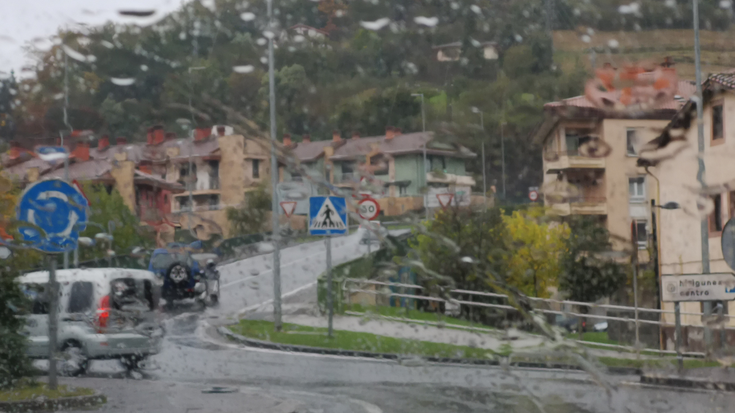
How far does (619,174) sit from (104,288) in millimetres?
8575

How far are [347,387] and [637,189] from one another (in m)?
6.07

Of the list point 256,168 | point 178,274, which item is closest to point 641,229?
point 256,168

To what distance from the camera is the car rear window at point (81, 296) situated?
12203 millimetres

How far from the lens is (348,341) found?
55.8 ft

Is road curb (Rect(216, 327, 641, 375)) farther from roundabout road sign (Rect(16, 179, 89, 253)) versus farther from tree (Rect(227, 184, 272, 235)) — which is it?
roundabout road sign (Rect(16, 179, 89, 253))

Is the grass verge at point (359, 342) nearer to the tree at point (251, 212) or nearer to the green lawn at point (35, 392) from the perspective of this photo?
the tree at point (251, 212)

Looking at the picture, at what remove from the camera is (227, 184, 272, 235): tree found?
9.03 meters

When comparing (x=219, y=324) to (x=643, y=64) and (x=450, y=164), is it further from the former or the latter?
(x=643, y=64)

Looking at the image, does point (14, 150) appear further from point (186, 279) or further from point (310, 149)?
point (186, 279)

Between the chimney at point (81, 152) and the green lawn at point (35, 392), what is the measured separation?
223 centimetres

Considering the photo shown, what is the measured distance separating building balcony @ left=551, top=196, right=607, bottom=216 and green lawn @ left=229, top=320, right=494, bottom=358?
7201 mm

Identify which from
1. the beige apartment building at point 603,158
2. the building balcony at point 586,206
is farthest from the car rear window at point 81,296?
the building balcony at point 586,206

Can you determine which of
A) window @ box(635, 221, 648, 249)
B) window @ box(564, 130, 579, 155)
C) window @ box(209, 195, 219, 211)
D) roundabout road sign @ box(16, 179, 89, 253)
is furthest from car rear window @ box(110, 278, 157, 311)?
window @ box(564, 130, 579, 155)

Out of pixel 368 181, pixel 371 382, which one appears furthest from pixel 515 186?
pixel 371 382
